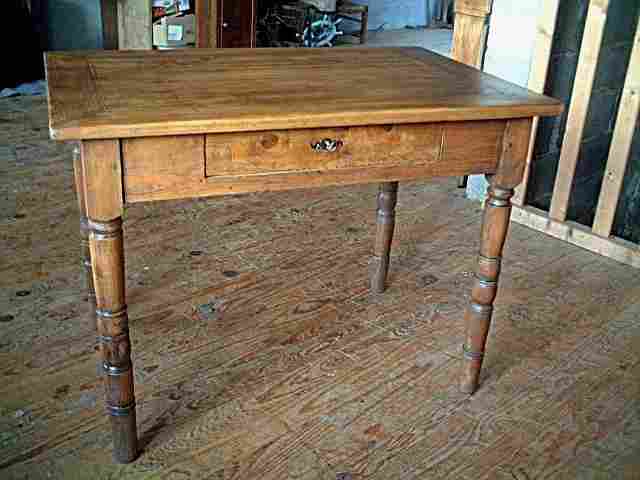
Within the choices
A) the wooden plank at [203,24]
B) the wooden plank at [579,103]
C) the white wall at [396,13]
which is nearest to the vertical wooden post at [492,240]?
the wooden plank at [579,103]

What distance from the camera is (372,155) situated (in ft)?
5.48

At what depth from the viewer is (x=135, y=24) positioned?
16.7ft

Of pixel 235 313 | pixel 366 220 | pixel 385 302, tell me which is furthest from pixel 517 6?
pixel 235 313

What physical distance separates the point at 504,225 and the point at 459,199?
1.65 metres

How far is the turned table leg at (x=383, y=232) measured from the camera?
2.37m

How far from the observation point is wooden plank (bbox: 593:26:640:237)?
2.80 meters

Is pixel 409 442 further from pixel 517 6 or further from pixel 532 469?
pixel 517 6

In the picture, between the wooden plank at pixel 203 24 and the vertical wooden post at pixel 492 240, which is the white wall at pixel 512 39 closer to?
the vertical wooden post at pixel 492 240

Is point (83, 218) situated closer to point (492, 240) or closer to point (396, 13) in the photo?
point (492, 240)

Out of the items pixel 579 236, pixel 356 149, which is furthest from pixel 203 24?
pixel 356 149

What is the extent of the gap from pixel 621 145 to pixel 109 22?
3.77 meters

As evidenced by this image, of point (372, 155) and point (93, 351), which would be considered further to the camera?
point (93, 351)

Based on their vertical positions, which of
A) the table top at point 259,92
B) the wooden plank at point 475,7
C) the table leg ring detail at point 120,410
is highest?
the wooden plank at point 475,7

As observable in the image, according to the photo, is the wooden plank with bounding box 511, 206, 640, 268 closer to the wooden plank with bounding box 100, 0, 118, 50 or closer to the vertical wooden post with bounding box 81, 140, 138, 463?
the vertical wooden post with bounding box 81, 140, 138, 463
